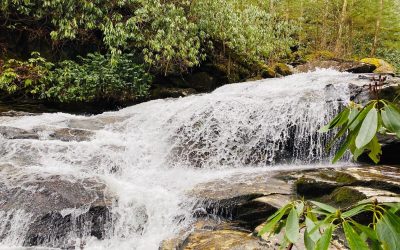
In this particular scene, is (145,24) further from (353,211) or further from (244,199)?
(353,211)

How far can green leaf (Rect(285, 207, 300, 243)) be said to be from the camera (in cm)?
89

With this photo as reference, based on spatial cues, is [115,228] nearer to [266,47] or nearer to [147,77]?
[147,77]

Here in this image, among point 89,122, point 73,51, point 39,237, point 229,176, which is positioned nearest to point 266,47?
point 73,51

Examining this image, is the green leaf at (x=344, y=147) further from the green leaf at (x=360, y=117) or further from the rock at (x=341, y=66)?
the rock at (x=341, y=66)

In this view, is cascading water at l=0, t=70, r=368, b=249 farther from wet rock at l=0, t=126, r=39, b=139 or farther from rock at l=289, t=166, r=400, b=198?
rock at l=289, t=166, r=400, b=198

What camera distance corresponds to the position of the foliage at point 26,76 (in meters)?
10.2

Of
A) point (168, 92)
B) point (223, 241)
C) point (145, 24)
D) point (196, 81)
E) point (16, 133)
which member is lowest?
point (223, 241)

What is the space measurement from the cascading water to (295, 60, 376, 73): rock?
20.3 feet

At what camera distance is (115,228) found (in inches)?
199

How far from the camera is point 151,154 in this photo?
7.44m

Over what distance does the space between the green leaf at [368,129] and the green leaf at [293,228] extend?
0.76 feet

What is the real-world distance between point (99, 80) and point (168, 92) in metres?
2.30

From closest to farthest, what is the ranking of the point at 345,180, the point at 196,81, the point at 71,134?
the point at 345,180 → the point at 71,134 → the point at 196,81

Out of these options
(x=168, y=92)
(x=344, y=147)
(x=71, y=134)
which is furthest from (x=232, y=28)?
(x=344, y=147)
